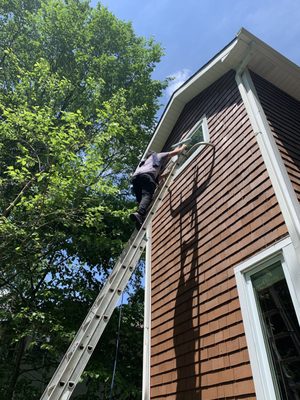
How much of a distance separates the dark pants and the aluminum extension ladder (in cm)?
63

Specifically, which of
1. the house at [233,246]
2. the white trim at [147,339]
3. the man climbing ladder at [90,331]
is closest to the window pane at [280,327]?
the house at [233,246]

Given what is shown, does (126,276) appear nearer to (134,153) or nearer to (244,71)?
(244,71)

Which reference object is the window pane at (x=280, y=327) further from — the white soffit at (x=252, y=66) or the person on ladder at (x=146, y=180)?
the white soffit at (x=252, y=66)

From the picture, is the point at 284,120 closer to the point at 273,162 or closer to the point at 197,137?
the point at 273,162

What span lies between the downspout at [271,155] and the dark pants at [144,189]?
1744 millimetres

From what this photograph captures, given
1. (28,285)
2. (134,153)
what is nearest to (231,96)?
(134,153)

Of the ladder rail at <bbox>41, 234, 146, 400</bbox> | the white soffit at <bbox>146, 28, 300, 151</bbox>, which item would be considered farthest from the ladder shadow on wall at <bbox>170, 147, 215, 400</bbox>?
the white soffit at <bbox>146, 28, 300, 151</bbox>

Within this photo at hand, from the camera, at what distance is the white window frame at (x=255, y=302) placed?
3109mm

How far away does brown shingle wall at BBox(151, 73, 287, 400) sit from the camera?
12.4 feet

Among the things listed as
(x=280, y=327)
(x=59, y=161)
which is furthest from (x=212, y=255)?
(x=59, y=161)

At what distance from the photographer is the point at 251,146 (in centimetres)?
460

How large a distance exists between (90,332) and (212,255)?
2.20 m

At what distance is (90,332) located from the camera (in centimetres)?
304

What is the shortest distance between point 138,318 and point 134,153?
6.09 meters
